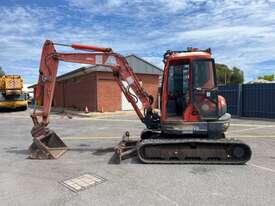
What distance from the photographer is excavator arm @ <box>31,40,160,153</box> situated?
9070 mm

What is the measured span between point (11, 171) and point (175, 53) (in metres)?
4.88

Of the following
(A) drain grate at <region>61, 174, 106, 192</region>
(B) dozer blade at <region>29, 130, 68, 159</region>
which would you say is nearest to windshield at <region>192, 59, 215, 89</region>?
(A) drain grate at <region>61, 174, 106, 192</region>

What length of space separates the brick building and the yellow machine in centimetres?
438

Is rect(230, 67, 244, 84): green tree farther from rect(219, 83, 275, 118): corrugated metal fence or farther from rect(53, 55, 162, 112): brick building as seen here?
rect(219, 83, 275, 118): corrugated metal fence

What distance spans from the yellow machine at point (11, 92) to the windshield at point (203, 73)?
28.0 metres

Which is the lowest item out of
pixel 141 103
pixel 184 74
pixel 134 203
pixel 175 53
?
pixel 134 203

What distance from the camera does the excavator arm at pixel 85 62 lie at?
907 cm

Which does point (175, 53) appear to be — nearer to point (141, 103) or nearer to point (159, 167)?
point (141, 103)

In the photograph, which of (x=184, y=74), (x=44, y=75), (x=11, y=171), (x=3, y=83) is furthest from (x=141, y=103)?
(x=3, y=83)

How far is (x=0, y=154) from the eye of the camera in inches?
360

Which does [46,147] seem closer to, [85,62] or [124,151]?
[124,151]

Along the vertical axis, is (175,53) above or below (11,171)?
above

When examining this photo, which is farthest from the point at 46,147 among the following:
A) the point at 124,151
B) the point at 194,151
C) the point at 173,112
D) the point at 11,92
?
the point at 11,92

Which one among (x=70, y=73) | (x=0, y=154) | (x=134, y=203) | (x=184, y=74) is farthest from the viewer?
(x=70, y=73)
